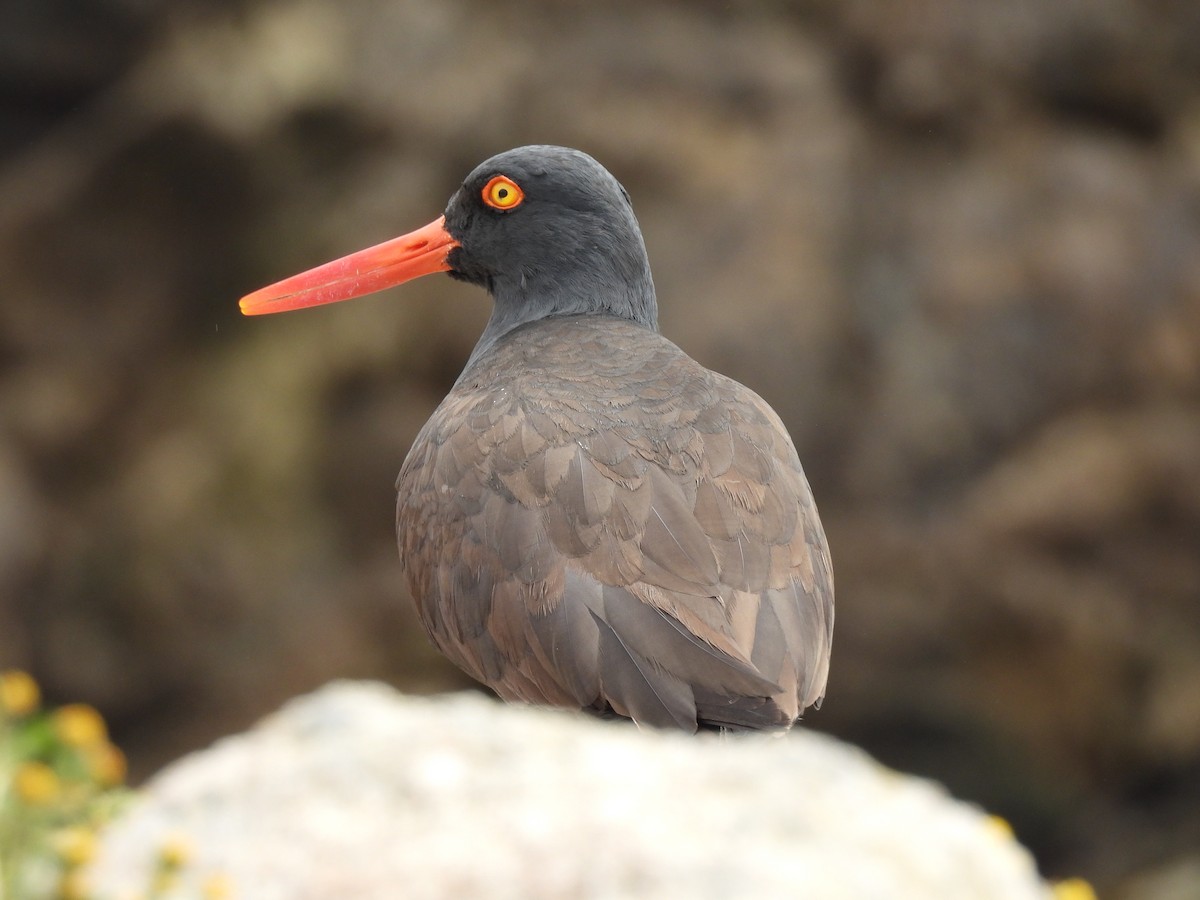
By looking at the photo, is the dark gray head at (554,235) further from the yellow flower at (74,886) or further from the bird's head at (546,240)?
the yellow flower at (74,886)

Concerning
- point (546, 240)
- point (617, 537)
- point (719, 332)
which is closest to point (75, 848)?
point (617, 537)

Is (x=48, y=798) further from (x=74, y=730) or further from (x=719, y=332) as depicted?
(x=719, y=332)

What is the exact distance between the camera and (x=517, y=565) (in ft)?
12.0

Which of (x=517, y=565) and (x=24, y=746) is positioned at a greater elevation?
(x=517, y=565)

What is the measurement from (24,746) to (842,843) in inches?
146

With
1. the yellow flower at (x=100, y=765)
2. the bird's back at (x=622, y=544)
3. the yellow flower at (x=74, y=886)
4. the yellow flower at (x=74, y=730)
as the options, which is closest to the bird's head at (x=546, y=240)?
the bird's back at (x=622, y=544)

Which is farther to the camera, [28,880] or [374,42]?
[374,42]

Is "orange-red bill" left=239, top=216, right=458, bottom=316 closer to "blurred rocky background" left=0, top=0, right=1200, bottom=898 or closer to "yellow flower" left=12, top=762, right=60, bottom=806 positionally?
"yellow flower" left=12, top=762, right=60, bottom=806

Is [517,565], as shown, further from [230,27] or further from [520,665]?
[230,27]

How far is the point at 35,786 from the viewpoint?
430cm

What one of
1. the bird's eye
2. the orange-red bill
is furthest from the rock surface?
the orange-red bill

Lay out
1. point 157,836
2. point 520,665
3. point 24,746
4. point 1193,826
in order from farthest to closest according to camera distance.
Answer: point 1193,826, point 24,746, point 520,665, point 157,836

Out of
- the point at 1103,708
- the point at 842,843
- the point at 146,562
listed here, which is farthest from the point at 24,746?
the point at 1103,708

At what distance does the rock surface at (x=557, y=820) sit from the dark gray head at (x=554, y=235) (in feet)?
8.02
